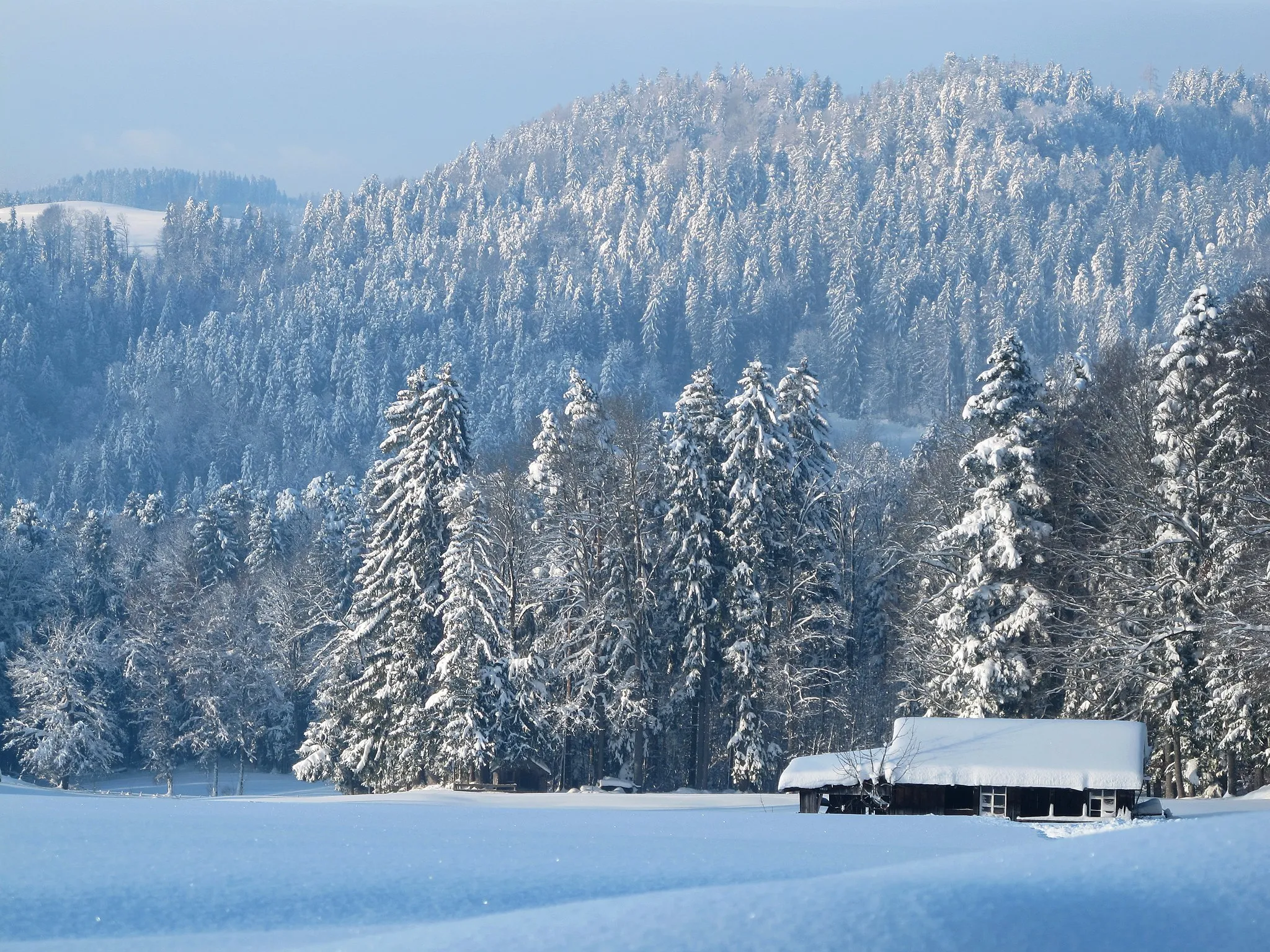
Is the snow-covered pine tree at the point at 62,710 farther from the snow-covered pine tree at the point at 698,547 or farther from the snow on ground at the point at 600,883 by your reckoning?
the snow on ground at the point at 600,883

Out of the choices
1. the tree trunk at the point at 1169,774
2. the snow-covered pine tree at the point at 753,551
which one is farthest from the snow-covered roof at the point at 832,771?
the tree trunk at the point at 1169,774

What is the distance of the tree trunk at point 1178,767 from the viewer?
35031 millimetres

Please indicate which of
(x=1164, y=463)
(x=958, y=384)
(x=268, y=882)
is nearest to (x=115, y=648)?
(x=1164, y=463)

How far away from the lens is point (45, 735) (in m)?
63.8

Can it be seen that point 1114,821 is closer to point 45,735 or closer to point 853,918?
point 853,918

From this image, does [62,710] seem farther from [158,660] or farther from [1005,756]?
[1005,756]

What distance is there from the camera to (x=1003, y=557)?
3581 centimetres

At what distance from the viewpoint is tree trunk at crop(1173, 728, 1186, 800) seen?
35.0 metres

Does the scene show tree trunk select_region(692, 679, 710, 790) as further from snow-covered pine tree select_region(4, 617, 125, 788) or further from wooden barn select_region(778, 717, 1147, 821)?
snow-covered pine tree select_region(4, 617, 125, 788)

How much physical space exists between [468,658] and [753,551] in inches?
395

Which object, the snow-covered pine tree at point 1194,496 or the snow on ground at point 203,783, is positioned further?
the snow on ground at point 203,783

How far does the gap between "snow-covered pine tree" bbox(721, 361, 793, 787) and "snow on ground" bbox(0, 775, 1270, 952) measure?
1830 cm

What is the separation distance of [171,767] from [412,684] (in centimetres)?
3076

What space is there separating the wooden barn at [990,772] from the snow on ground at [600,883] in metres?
6.05
